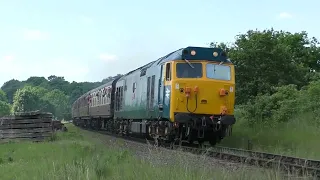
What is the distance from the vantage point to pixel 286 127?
18906 millimetres

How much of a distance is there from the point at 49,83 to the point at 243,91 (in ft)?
556

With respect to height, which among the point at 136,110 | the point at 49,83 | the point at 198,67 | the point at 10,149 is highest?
the point at 49,83

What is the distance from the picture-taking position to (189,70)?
1656 cm

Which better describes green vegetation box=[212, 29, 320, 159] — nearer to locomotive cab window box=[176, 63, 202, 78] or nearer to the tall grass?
the tall grass

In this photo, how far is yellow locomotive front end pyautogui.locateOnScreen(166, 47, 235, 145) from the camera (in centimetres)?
1603

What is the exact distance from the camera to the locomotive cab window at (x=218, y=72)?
Result: 54.7 feet

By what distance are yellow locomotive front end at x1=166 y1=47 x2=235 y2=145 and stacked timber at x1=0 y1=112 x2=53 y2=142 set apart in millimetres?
8861

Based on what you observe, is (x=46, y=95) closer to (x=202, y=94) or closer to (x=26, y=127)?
(x=26, y=127)

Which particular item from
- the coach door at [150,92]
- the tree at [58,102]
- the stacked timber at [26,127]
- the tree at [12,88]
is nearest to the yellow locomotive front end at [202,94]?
the coach door at [150,92]

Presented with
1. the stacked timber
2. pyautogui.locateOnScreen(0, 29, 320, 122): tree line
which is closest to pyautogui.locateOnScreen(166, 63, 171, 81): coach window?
pyautogui.locateOnScreen(0, 29, 320, 122): tree line

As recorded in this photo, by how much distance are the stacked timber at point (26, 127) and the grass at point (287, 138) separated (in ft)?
29.4

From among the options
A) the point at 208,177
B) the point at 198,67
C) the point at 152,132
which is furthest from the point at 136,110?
the point at 208,177

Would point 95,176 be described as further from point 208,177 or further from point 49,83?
point 49,83

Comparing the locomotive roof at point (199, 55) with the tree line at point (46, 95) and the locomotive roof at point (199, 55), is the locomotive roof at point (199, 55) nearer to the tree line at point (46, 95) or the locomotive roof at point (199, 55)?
the locomotive roof at point (199, 55)
